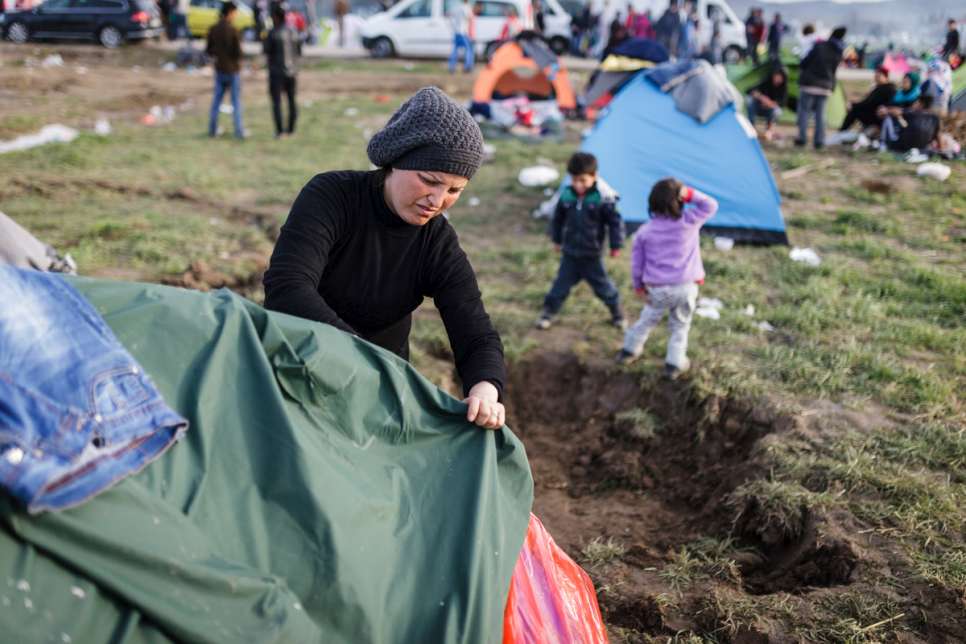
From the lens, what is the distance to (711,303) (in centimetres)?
553

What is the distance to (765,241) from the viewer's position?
6.88 m

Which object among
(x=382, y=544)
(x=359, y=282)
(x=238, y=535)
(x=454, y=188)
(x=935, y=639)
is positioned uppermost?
(x=454, y=188)

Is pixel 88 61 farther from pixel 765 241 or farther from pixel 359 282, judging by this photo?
pixel 359 282

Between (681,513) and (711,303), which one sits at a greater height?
(711,303)

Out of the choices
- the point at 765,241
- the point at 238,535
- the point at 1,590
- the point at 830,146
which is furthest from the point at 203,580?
the point at 830,146

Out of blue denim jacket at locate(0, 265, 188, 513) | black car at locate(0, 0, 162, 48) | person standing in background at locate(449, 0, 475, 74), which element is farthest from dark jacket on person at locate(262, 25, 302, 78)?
black car at locate(0, 0, 162, 48)

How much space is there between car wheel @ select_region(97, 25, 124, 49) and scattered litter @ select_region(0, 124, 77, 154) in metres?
10.1

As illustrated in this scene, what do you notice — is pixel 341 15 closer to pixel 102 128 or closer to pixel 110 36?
pixel 110 36

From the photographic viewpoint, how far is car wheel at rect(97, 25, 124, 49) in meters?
18.8

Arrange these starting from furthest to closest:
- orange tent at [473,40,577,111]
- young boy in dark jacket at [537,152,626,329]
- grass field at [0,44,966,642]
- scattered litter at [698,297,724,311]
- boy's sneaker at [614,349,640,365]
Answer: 1. orange tent at [473,40,577,111]
2. scattered litter at [698,297,724,311]
3. young boy in dark jacket at [537,152,626,329]
4. boy's sneaker at [614,349,640,365]
5. grass field at [0,44,966,642]

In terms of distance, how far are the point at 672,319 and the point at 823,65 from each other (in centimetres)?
→ 795

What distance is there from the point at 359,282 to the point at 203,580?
116 centimetres

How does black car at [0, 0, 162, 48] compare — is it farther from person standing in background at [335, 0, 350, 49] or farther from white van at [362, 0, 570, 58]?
white van at [362, 0, 570, 58]

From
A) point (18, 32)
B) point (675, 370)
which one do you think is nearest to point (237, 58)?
point (675, 370)
